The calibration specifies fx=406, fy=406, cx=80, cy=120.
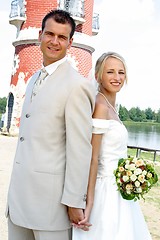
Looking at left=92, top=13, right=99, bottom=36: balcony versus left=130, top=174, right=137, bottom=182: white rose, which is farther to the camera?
left=92, top=13, right=99, bottom=36: balcony

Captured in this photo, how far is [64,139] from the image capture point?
7.15 feet

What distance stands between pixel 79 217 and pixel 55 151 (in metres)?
0.37

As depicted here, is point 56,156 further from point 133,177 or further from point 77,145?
point 133,177

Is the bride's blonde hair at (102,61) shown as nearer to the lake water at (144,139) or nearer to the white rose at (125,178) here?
the white rose at (125,178)

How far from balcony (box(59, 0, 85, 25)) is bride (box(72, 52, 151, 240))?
14.3 m

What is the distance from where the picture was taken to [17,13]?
17.0m

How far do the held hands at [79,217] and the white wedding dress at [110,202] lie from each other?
6.1 inches

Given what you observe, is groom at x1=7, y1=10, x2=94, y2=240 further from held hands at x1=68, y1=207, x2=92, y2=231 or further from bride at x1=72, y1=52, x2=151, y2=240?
bride at x1=72, y1=52, x2=151, y2=240

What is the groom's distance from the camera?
2115 millimetres

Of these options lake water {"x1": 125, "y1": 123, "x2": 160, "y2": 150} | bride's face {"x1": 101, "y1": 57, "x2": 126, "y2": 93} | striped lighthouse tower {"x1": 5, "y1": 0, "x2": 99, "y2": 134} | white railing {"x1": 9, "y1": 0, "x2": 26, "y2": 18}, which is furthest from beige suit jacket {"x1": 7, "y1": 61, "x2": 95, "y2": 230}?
white railing {"x1": 9, "y1": 0, "x2": 26, "y2": 18}

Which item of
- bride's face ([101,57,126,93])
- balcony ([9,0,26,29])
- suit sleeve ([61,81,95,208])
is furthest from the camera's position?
balcony ([9,0,26,29])

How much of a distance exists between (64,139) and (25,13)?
1555cm

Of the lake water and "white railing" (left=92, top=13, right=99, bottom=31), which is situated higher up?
"white railing" (left=92, top=13, right=99, bottom=31)

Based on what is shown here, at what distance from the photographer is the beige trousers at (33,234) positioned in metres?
2.20
